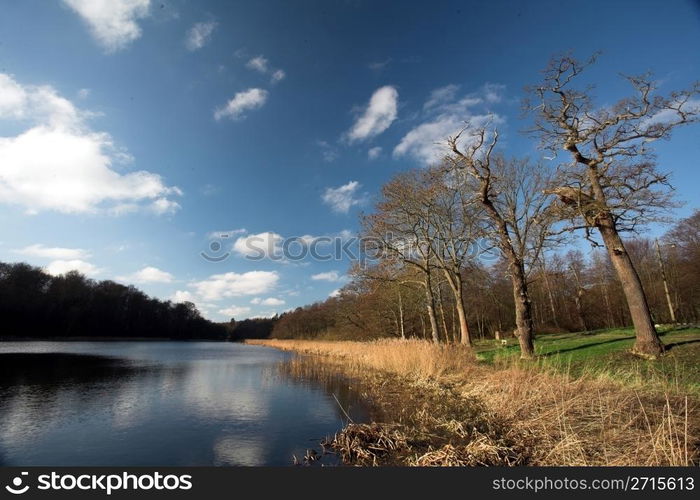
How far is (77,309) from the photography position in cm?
A: 7575

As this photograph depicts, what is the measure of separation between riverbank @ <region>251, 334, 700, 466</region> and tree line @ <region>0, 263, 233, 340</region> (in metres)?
80.0

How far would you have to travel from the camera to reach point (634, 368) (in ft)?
28.6

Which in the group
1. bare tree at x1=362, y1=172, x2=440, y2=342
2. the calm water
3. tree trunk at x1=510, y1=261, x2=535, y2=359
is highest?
bare tree at x1=362, y1=172, x2=440, y2=342

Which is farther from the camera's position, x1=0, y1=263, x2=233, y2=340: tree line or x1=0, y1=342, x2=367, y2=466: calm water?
x1=0, y1=263, x2=233, y2=340: tree line

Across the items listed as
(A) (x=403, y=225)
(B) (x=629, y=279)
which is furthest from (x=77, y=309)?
(B) (x=629, y=279)

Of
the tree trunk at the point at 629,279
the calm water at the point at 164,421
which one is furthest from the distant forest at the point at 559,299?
the calm water at the point at 164,421

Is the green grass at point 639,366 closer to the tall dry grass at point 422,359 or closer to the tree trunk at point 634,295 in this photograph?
the tree trunk at point 634,295

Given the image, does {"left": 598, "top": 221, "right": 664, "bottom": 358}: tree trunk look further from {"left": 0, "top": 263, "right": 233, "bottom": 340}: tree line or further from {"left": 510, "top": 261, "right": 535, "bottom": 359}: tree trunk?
{"left": 0, "top": 263, "right": 233, "bottom": 340}: tree line

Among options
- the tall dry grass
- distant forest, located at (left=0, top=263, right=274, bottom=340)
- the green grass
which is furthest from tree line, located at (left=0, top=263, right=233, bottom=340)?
the green grass

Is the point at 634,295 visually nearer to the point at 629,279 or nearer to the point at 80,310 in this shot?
the point at 629,279

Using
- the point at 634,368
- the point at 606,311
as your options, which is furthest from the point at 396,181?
the point at 606,311

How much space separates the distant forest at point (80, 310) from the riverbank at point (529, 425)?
7998 cm

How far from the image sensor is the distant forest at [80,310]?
65688 mm

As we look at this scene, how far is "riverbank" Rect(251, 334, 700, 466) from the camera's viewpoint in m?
4.14
